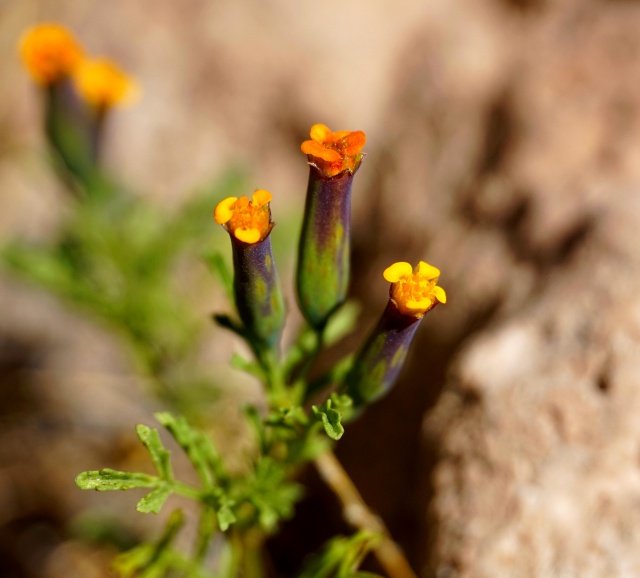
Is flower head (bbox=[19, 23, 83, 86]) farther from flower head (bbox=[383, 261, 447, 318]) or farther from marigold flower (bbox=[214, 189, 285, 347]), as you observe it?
flower head (bbox=[383, 261, 447, 318])

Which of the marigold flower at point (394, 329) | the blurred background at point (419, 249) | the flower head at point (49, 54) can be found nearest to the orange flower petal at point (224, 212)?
the marigold flower at point (394, 329)

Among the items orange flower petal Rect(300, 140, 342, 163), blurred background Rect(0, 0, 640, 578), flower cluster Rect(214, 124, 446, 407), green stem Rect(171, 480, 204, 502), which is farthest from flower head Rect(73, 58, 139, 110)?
green stem Rect(171, 480, 204, 502)

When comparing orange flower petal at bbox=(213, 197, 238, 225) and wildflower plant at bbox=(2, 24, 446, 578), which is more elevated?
orange flower petal at bbox=(213, 197, 238, 225)

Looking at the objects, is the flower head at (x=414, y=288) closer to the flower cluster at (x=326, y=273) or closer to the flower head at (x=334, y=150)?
the flower cluster at (x=326, y=273)

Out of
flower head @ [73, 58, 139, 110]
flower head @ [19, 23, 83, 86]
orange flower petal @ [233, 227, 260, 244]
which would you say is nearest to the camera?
orange flower petal @ [233, 227, 260, 244]

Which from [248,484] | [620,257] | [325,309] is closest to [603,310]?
[620,257]

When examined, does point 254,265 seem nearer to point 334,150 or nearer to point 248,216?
point 248,216

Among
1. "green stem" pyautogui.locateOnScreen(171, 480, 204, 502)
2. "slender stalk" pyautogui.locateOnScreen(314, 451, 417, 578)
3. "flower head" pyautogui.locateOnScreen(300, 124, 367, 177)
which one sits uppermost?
"flower head" pyautogui.locateOnScreen(300, 124, 367, 177)
